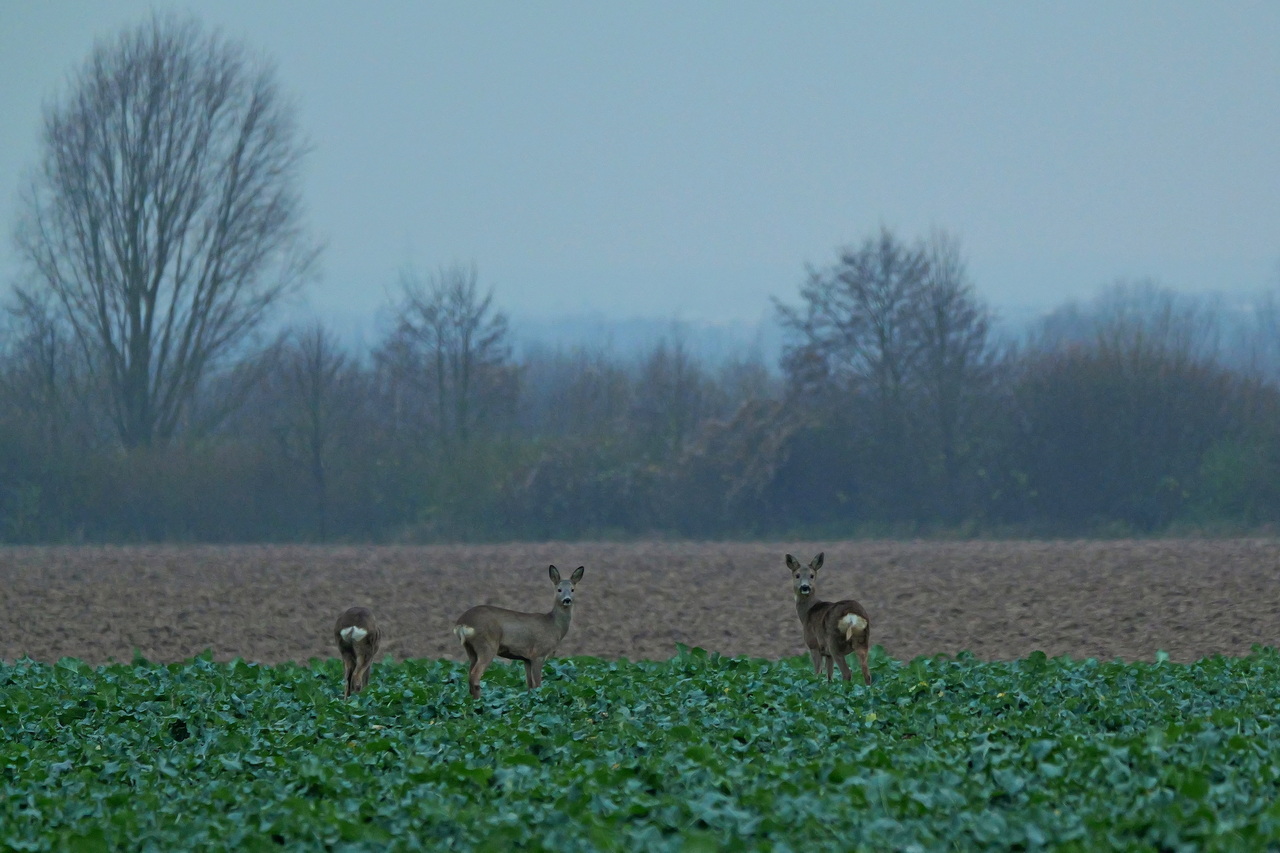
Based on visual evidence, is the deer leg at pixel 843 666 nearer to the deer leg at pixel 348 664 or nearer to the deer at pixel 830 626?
the deer at pixel 830 626

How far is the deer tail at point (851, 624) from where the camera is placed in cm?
1198

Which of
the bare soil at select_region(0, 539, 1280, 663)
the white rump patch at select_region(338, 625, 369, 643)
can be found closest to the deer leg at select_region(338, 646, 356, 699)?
the white rump patch at select_region(338, 625, 369, 643)

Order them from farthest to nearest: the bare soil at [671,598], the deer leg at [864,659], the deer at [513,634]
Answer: the bare soil at [671,598] < the deer leg at [864,659] < the deer at [513,634]

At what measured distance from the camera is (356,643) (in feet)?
40.8

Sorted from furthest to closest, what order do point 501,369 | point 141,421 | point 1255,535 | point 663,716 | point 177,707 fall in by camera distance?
1. point 501,369
2. point 141,421
3. point 1255,535
4. point 177,707
5. point 663,716

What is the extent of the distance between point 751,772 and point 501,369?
41.6 metres

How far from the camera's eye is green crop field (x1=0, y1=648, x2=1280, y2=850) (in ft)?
22.8

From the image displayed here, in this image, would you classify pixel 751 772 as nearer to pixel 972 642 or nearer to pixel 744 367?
pixel 972 642

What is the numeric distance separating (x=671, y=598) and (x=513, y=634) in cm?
1298

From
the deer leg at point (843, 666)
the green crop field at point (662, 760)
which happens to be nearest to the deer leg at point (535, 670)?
the green crop field at point (662, 760)

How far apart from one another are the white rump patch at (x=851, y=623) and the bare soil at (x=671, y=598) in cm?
667

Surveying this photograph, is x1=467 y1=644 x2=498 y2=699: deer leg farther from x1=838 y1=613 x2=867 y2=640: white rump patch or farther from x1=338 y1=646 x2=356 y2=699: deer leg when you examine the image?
x1=838 y1=613 x2=867 y2=640: white rump patch

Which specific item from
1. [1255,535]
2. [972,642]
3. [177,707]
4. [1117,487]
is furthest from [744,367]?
[177,707]

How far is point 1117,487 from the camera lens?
38.8m
